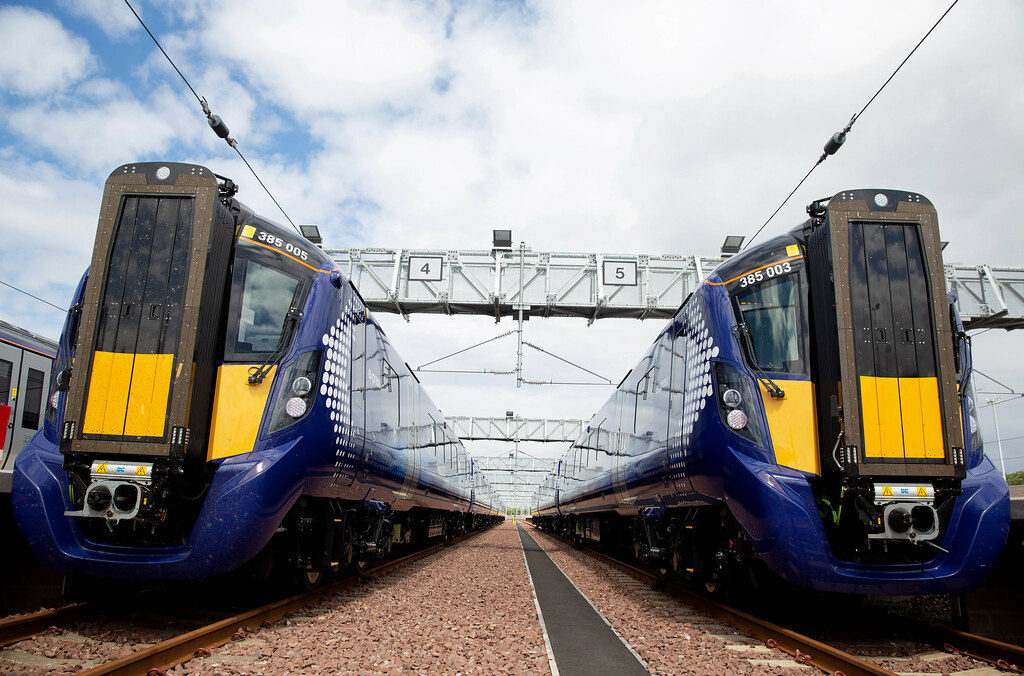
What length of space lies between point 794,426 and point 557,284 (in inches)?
368

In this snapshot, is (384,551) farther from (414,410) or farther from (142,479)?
(142,479)

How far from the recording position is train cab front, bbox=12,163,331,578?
4.49 metres

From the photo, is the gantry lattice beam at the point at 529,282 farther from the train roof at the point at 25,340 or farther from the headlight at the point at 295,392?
the headlight at the point at 295,392

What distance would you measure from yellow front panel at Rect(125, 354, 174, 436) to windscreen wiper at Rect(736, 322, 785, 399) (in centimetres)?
425

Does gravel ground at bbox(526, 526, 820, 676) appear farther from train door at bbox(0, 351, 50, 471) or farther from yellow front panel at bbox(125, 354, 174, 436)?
train door at bbox(0, 351, 50, 471)

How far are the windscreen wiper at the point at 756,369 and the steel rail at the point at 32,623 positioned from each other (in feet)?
17.1

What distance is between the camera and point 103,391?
469 centimetres

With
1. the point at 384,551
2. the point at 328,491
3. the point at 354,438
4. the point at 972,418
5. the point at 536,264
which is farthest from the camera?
the point at 536,264

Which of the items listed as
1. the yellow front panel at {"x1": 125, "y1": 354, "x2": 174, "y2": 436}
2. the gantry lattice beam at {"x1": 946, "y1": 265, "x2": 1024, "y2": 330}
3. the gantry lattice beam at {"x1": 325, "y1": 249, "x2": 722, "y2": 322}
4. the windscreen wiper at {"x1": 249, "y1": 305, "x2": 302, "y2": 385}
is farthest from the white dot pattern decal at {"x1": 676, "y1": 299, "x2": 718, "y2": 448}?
the gantry lattice beam at {"x1": 946, "y1": 265, "x2": 1024, "y2": 330}

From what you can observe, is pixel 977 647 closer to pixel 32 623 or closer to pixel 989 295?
pixel 32 623

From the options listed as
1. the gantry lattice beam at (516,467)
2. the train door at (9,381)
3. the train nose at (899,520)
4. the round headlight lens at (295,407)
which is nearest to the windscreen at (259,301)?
the round headlight lens at (295,407)

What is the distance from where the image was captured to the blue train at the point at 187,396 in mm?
4504

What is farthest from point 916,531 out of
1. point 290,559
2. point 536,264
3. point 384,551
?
point 536,264

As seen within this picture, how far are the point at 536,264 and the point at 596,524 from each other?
6807 millimetres
